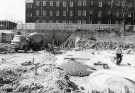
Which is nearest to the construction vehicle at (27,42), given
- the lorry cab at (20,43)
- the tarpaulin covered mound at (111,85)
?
the lorry cab at (20,43)

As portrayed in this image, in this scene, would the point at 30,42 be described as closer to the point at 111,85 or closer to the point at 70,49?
the point at 70,49

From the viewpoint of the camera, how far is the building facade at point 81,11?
5203cm

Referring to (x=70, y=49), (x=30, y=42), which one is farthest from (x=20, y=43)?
(x=70, y=49)

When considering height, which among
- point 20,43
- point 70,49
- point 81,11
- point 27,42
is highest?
point 81,11

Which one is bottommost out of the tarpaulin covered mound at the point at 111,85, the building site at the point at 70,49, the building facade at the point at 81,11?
the tarpaulin covered mound at the point at 111,85

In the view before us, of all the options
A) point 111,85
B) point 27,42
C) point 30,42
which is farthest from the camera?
point 30,42

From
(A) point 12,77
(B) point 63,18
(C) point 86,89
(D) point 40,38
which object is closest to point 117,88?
(C) point 86,89

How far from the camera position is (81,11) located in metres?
52.7

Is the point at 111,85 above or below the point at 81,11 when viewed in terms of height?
below

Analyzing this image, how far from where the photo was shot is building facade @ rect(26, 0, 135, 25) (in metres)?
52.0

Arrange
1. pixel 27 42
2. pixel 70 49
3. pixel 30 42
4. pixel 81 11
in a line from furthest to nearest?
pixel 81 11, pixel 70 49, pixel 30 42, pixel 27 42

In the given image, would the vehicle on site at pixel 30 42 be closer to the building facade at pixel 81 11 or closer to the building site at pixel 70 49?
the building site at pixel 70 49

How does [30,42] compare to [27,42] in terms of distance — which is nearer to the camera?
[27,42]

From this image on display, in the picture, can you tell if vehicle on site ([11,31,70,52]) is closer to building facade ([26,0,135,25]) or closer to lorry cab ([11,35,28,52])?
lorry cab ([11,35,28,52])
